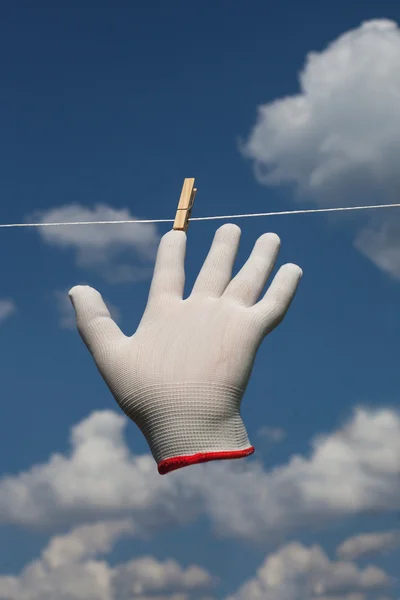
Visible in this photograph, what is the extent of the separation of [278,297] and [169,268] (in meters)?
0.73

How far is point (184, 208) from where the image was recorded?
678 centimetres

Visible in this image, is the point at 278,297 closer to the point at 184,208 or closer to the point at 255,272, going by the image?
the point at 255,272

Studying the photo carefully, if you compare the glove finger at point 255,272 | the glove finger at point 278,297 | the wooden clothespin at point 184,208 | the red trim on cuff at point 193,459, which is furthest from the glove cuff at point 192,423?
the wooden clothespin at point 184,208

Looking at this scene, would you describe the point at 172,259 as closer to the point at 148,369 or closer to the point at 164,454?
the point at 148,369

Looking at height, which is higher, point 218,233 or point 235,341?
point 218,233

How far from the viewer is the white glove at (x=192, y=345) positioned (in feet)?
19.9

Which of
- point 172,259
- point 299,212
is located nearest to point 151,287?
point 172,259

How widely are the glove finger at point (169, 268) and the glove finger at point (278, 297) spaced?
1.81 ft

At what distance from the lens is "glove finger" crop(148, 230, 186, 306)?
6551mm

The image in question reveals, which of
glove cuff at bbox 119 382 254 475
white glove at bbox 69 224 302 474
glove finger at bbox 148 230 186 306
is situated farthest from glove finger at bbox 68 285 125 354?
glove cuff at bbox 119 382 254 475

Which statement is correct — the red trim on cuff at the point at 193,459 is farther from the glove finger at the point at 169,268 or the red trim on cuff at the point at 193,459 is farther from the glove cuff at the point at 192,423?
the glove finger at the point at 169,268

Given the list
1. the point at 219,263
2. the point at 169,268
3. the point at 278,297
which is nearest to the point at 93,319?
the point at 169,268

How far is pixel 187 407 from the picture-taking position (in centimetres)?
604

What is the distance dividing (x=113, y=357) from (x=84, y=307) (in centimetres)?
44
